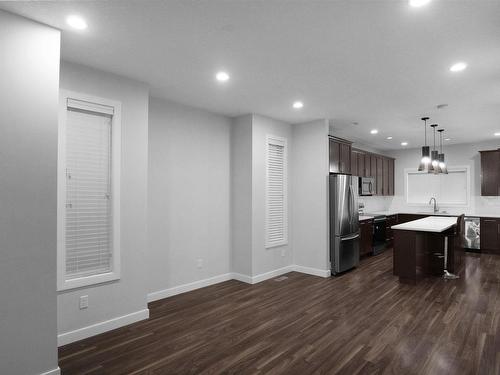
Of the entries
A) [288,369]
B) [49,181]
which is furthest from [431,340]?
[49,181]

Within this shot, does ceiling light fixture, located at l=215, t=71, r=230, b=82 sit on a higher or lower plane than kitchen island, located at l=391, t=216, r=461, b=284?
higher

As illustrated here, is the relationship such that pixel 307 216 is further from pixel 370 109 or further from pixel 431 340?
pixel 431 340

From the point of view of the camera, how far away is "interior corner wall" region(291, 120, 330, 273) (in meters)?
5.25

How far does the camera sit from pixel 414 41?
2566mm

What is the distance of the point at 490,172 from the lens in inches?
281

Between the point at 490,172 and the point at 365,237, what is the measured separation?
3.64 metres

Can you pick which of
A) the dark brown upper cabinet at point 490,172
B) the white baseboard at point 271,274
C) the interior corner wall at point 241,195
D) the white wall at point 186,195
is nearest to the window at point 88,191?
the white wall at point 186,195

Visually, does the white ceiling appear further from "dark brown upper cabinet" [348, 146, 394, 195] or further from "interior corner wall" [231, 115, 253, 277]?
"dark brown upper cabinet" [348, 146, 394, 195]

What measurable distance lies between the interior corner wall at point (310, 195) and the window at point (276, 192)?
261mm

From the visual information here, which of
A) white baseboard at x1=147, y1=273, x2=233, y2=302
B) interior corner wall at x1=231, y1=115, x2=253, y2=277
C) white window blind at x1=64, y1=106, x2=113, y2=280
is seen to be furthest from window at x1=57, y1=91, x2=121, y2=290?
interior corner wall at x1=231, y1=115, x2=253, y2=277

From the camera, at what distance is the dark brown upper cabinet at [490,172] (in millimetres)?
7059

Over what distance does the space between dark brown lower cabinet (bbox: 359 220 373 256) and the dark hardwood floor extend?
5.66 feet

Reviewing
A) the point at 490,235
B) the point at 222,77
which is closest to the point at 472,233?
the point at 490,235

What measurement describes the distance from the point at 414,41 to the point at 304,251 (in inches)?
152
